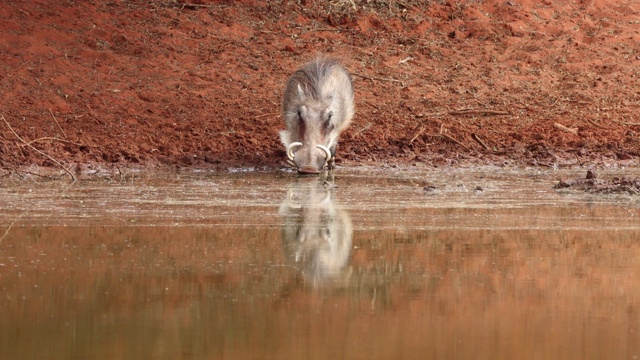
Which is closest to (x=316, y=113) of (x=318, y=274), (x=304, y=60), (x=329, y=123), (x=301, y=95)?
(x=329, y=123)

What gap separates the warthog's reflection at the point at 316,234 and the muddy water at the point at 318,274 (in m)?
0.02

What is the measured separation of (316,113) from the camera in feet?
39.2

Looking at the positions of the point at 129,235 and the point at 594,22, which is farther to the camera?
the point at 594,22

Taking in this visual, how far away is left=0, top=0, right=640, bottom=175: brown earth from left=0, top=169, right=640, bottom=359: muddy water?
8.47 ft

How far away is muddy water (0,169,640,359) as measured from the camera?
16.2 ft

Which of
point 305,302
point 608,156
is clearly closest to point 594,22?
point 608,156

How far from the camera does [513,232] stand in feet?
24.8

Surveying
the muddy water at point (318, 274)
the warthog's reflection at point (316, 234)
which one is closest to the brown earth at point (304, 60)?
the muddy water at point (318, 274)

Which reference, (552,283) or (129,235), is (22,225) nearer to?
(129,235)

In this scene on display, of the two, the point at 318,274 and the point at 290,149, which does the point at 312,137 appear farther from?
the point at 318,274

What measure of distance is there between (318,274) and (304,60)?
8.78 m

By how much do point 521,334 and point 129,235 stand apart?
2938 millimetres

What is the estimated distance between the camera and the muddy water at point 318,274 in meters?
4.93

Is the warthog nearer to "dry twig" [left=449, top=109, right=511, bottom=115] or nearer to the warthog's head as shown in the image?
the warthog's head
